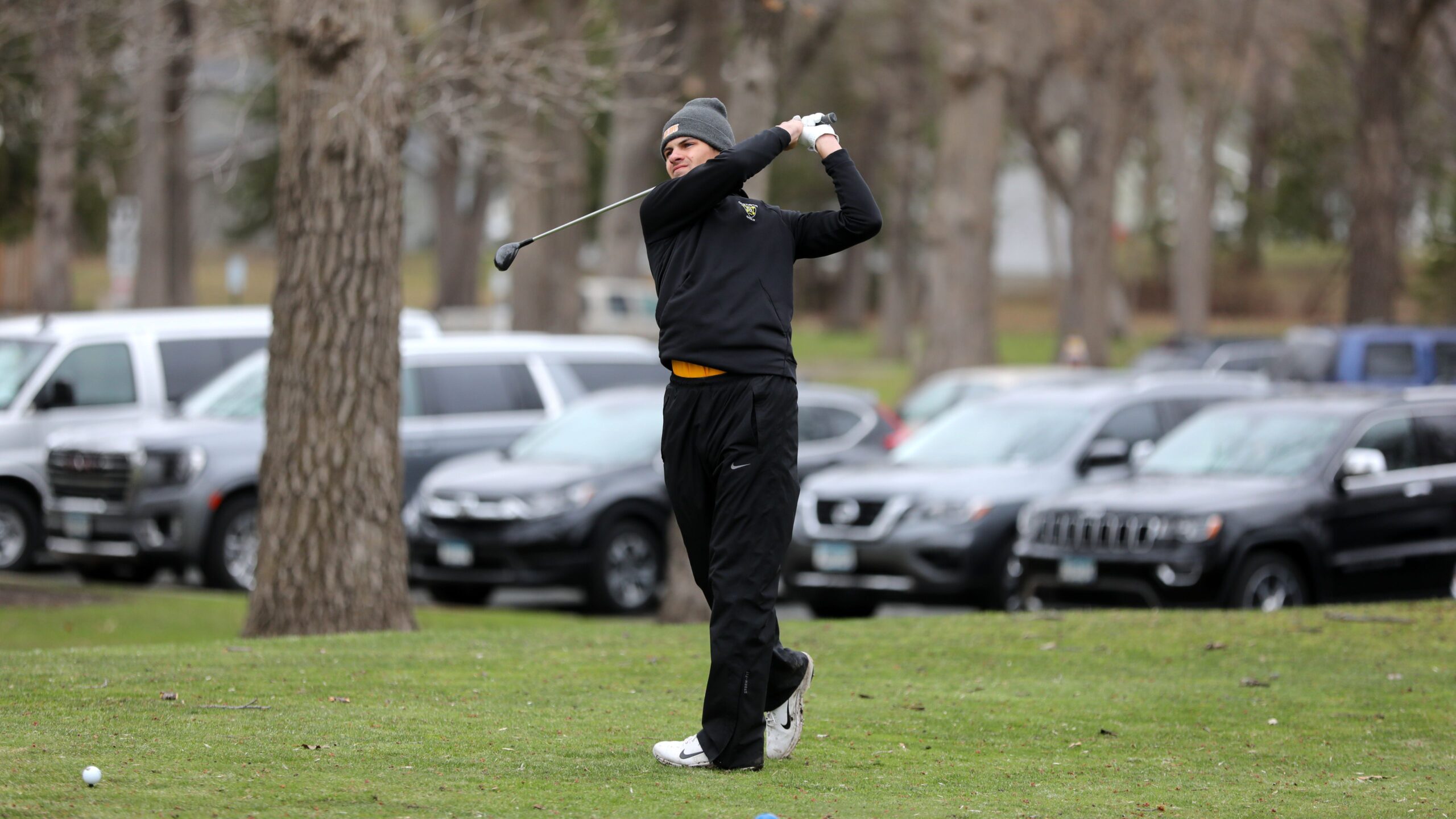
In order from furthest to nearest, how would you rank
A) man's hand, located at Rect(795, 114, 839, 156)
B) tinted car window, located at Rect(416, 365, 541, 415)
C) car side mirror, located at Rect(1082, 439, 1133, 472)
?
tinted car window, located at Rect(416, 365, 541, 415) → car side mirror, located at Rect(1082, 439, 1133, 472) → man's hand, located at Rect(795, 114, 839, 156)

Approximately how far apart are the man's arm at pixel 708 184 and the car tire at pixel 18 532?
11.8 m

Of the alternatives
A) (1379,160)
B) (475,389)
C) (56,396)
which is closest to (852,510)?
(475,389)

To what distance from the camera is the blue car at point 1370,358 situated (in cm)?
2342

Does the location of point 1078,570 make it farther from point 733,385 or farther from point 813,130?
point 733,385

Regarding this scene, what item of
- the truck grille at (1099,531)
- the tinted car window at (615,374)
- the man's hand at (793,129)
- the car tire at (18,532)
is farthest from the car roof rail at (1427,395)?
the car tire at (18,532)

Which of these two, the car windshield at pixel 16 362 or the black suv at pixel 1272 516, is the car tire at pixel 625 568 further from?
the car windshield at pixel 16 362

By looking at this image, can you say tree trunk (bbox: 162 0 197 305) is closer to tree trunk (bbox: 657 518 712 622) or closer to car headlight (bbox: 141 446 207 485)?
car headlight (bbox: 141 446 207 485)

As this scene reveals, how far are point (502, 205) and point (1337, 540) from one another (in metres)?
71.3

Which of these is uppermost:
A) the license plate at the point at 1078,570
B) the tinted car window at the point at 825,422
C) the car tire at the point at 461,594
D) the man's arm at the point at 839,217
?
the man's arm at the point at 839,217

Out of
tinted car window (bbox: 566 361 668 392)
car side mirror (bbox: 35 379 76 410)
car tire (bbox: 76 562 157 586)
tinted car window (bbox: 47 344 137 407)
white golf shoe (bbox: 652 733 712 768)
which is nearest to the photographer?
white golf shoe (bbox: 652 733 712 768)

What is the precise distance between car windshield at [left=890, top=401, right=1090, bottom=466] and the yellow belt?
29.5 feet

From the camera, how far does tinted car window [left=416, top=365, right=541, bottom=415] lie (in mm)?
17109

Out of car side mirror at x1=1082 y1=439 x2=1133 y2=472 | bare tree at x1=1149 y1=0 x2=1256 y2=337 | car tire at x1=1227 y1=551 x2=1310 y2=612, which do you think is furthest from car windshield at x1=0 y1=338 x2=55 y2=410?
bare tree at x1=1149 y1=0 x2=1256 y2=337

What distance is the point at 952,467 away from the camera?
49.1ft
